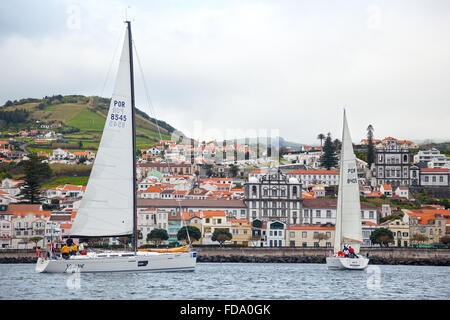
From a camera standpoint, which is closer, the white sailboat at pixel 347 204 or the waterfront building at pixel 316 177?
the white sailboat at pixel 347 204

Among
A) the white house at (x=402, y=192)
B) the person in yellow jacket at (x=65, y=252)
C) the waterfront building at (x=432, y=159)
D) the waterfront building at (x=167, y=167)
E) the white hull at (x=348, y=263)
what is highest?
the waterfront building at (x=432, y=159)

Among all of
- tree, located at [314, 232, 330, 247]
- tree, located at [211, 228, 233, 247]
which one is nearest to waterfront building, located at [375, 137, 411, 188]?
tree, located at [314, 232, 330, 247]

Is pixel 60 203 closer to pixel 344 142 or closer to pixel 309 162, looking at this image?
pixel 344 142

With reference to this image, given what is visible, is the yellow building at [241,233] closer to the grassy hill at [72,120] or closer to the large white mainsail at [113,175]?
the large white mainsail at [113,175]

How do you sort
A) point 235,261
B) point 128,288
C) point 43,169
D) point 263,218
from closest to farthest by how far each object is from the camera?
1. point 128,288
2. point 235,261
3. point 263,218
4. point 43,169

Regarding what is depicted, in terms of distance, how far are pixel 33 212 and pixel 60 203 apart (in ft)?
39.2

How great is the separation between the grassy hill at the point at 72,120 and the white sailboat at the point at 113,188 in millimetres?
103594

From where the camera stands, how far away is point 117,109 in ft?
91.0

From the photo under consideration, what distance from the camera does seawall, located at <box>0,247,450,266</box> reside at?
56750 mm

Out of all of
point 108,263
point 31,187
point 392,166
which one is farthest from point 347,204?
point 392,166

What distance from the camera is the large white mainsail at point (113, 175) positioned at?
27.5 metres

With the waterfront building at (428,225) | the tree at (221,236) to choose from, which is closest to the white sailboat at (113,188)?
the tree at (221,236)

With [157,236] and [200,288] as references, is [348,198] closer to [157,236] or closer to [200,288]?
[200,288]
